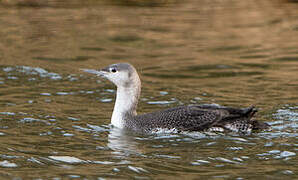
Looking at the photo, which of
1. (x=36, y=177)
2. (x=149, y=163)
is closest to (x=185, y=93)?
(x=149, y=163)

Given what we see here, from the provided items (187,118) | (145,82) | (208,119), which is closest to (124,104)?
(187,118)

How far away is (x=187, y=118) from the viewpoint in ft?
30.8

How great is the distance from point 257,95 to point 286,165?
14.3 ft

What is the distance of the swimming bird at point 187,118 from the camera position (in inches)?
366

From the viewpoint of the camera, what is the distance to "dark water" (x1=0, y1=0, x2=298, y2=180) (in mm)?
8062

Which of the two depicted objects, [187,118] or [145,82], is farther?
[145,82]

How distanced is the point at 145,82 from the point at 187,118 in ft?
14.2

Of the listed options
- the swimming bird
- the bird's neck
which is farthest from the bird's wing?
the bird's neck

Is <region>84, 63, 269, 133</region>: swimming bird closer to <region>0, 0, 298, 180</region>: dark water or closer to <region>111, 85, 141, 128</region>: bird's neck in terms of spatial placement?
<region>111, 85, 141, 128</region>: bird's neck

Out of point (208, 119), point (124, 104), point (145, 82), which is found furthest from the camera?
point (145, 82)

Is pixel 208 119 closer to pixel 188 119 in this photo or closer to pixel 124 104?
pixel 188 119

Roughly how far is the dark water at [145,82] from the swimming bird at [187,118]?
0.49 feet

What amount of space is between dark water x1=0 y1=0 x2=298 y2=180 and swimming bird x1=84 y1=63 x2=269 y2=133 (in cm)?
15

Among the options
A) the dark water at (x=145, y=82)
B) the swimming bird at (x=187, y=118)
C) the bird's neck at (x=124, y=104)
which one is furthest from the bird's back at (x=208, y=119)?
the bird's neck at (x=124, y=104)
